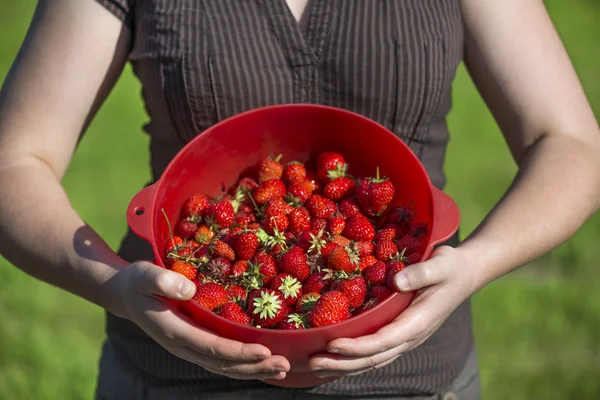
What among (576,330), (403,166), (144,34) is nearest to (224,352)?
(403,166)

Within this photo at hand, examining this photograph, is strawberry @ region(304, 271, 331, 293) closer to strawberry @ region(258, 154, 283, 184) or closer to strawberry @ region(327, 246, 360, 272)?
strawberry @ region(327, 246, 360, 272)

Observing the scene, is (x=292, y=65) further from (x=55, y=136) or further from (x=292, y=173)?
(x=55, y=136)

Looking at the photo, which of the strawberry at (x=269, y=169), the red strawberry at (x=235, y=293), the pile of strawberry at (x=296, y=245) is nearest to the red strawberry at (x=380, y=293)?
the pile of strawberry at (x=296, y=245)

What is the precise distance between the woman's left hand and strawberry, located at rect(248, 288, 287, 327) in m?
0.14

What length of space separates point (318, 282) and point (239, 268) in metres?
0.15

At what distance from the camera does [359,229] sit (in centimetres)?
140

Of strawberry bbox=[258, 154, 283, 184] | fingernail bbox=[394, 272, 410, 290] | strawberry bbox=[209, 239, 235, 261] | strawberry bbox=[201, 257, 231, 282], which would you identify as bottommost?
strawberry bbox=[201, 257, 231, 282]

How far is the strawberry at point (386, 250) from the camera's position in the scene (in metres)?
1.33

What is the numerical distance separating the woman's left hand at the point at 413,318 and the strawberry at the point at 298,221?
0.34m

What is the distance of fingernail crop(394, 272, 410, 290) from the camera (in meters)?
1.08

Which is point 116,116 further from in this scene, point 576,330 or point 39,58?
point 39,58

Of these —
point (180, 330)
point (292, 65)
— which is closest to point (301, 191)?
point (292, 65)

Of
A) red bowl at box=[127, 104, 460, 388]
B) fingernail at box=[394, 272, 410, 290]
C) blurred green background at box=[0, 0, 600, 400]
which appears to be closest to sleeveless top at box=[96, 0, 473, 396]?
red bowl at box=[127, 104, 460, 388]

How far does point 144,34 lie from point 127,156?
293 cm
